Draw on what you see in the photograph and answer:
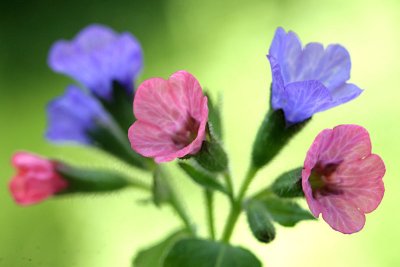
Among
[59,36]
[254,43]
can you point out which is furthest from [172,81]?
[59,36]

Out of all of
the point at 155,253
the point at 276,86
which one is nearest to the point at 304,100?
the point at 276,86

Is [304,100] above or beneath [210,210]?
above

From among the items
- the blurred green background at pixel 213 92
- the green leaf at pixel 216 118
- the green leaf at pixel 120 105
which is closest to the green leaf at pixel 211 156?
the green leaf at pixel 216 118

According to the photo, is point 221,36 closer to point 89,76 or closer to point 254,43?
point 254,43

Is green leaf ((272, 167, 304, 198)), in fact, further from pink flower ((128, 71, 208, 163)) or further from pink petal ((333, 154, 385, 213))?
pink flower ((128, 71, 208, 163))

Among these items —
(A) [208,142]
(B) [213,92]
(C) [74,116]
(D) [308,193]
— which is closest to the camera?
(D) [308,193]

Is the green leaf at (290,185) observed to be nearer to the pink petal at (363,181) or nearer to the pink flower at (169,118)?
the pink petal at (363,181)

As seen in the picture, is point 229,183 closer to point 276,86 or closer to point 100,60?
point 276,86

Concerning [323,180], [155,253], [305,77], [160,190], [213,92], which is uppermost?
[305,77]
